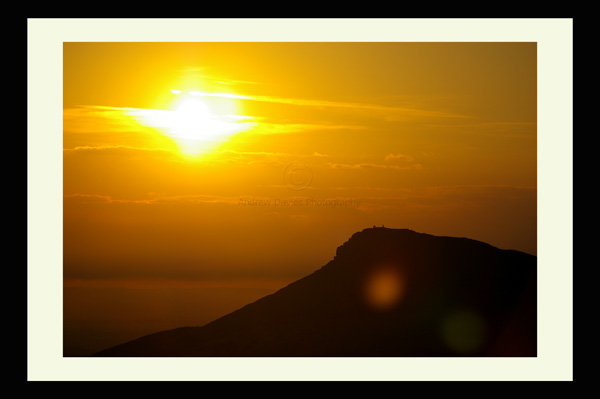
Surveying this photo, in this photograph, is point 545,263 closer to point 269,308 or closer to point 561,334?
point 561,334

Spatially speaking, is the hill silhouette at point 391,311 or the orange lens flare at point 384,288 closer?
the hill silhouette at point 391,311

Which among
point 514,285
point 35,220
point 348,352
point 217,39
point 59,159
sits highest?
point 217,39

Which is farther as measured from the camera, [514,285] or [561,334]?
[514,285]

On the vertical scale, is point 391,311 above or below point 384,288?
below

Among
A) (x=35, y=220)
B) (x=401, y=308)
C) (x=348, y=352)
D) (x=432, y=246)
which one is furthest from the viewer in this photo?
(x=432, y=246)

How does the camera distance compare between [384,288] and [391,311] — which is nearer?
[391,311]

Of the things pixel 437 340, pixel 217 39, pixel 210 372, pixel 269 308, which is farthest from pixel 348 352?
pixel 217 39

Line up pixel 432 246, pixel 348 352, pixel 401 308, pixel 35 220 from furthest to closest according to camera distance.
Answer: pixel 432 246
pixel 401 308
pixel 348 352
pixel 35 220

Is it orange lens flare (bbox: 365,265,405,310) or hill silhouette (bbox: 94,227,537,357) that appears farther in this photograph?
orange lens flare (bbox: 365,265,405,310)
